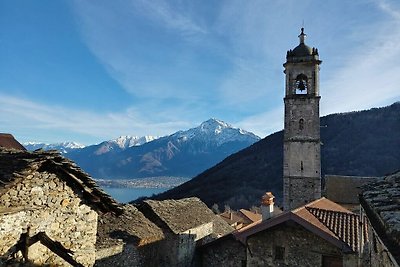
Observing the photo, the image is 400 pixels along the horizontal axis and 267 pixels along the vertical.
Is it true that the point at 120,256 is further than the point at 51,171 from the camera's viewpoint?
Yes

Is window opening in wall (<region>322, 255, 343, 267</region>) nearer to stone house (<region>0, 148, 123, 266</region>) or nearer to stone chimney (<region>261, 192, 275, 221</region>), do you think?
stone chimney (<region>261, 192, 275, 221</region>)

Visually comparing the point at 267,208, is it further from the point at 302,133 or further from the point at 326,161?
the point at 326,161

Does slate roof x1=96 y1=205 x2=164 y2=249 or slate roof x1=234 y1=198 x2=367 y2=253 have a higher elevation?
slate roof x1=234 y1=198 x2=367 y2=253

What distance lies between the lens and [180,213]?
64.6ft

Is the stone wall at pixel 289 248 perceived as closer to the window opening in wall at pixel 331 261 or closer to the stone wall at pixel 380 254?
the window opening in wall at pixel 331 261

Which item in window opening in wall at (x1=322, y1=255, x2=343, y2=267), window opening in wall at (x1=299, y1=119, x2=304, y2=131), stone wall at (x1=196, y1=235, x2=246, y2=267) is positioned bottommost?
stone wall at (x1=196, y1=235, x2=246, y2=267)

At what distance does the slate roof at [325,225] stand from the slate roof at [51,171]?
6.19 m

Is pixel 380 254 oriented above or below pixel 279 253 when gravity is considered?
above

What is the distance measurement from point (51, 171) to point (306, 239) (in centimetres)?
900

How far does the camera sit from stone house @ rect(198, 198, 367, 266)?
1154 centimetres

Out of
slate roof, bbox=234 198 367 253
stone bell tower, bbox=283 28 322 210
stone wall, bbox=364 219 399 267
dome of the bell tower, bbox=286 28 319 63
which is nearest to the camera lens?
stone wall, bbox=364 219 399 267

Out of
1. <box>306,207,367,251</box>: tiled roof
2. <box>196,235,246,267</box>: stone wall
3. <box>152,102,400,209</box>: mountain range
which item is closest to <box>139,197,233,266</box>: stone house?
<box>196,235,246,267</box>: stone wall

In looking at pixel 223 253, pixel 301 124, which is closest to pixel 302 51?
pixel 301 124

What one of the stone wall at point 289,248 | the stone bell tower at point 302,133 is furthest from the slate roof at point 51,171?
the stone bell tower at point 302,133
